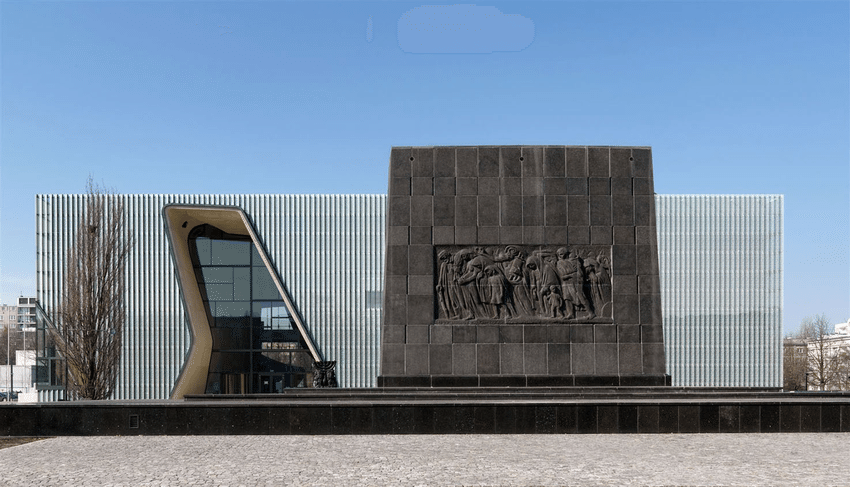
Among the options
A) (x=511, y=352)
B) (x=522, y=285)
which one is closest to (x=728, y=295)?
(x=522, y=285)

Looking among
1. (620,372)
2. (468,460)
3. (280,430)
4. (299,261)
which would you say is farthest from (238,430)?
(299,261)

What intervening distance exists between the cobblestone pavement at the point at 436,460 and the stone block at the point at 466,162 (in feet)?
21.4

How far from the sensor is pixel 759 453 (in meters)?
11.0

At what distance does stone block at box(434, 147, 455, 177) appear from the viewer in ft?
56.6

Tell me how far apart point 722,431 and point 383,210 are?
23777 millimetres

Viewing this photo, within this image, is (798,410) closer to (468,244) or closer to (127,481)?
(468,244)

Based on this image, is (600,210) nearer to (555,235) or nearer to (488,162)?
(555,235)

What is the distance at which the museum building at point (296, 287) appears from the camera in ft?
113

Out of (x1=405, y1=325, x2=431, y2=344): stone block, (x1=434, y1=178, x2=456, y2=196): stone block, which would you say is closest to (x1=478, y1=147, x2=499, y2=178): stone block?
(x1=434, y1=178, x2=456, y2=196): stone block

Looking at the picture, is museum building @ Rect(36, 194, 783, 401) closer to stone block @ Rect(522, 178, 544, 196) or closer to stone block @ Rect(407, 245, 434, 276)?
stone block @ Rect(407, 245, 434, 276)

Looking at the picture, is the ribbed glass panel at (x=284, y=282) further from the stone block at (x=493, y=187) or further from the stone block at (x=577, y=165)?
the stone block at (x=577, y=165)

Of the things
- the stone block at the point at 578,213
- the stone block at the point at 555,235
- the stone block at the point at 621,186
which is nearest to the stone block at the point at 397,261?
the stone block at the point at 555,235

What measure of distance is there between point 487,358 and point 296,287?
1940 cm

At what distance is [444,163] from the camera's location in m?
17.3
